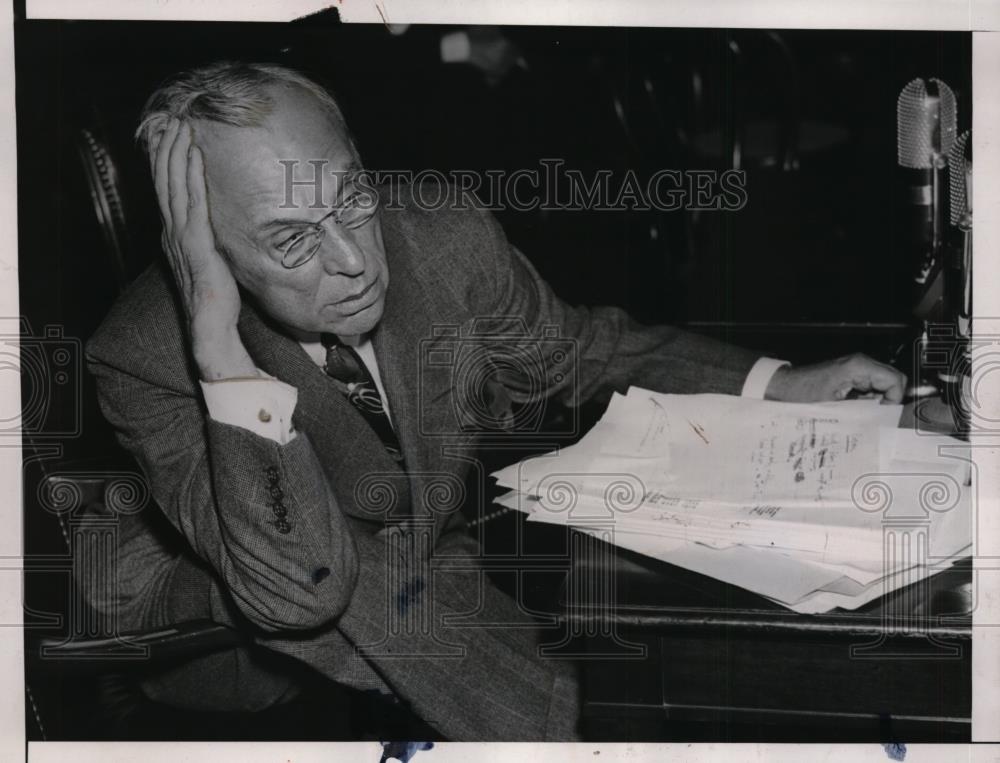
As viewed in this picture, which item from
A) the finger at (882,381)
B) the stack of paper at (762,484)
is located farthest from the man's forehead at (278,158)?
the finger at (882,381)

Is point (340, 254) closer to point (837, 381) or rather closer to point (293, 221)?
point (293, 221)

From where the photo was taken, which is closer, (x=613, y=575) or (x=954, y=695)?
(x=613, y=575)

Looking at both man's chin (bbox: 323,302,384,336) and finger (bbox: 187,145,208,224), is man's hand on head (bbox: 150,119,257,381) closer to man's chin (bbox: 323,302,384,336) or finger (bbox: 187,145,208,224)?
finger (bbox: 187,145,208,224)

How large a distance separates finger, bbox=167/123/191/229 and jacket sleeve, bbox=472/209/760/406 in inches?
13.5

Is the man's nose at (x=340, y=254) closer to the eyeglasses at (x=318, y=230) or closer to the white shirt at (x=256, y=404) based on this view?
the eyeglasses at (x=318, y=230)

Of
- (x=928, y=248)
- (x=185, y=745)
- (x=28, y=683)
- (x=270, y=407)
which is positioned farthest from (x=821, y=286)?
(x=28, y=683)

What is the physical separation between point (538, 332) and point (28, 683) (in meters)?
0.75

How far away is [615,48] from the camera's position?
4.07 feet

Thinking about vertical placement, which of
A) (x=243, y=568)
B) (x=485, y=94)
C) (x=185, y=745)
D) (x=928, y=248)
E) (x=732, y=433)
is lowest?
(x=185, y=745)

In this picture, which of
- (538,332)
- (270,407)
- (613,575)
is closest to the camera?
(613,575)

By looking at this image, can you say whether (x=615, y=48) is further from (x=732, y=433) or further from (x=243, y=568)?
(x=243, y=568)

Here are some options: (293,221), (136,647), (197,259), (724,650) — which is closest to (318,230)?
(293,221)

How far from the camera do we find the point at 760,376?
1240mm

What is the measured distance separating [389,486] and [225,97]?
1.56 ft
